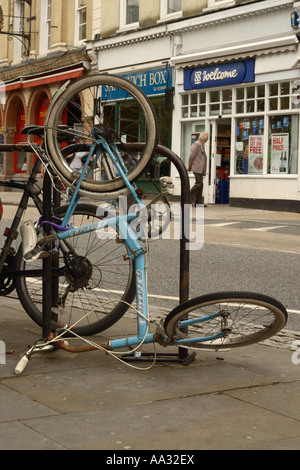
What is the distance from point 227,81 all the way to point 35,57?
12844 millimetres

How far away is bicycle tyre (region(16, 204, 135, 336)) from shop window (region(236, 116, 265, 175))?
16.6 meters

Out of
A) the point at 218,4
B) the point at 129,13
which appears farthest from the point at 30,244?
the point at 129,13

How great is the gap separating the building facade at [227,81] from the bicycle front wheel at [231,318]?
1632 centimetres

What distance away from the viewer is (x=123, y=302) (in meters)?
4.89

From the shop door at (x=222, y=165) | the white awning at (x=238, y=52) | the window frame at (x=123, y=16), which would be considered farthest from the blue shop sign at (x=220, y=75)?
the window frame at (x=123, y=16)

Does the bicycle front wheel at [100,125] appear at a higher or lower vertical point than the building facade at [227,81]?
lower

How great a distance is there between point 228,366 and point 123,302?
76 cm

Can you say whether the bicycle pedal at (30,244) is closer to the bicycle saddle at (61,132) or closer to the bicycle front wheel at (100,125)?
the bicycle front wheel at (100,125)

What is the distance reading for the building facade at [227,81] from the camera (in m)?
20.8

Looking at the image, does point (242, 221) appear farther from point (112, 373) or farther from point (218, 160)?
point (112, 373)

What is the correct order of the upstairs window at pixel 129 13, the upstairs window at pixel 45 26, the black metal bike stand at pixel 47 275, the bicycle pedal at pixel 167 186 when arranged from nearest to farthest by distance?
the bicycle pedal at pixel 167 186 → the black metal bike stand at pixel 47 275 → the upstairs window at pixel 129 13 → the upstairs window at pixel 45 26

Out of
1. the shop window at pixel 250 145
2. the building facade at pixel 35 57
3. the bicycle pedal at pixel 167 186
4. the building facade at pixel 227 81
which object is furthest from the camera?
the building facade at pixel 35 57

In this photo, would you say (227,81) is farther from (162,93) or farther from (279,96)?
(162,93)
